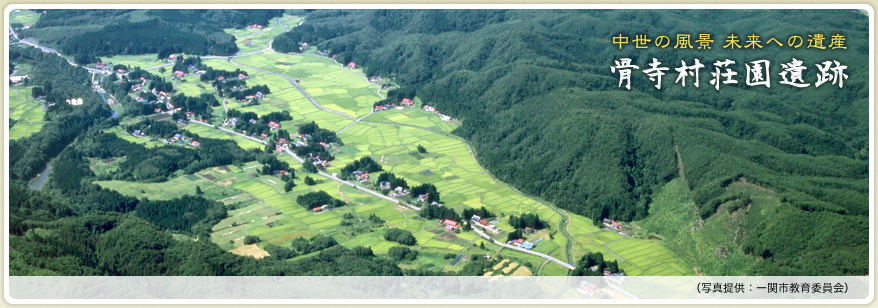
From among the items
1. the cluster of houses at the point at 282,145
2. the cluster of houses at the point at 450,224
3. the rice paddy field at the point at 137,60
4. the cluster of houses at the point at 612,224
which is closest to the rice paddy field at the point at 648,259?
the cluster of houses at the point at 612,224

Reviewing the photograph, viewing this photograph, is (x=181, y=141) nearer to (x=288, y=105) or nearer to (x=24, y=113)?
(x=288, y=105)

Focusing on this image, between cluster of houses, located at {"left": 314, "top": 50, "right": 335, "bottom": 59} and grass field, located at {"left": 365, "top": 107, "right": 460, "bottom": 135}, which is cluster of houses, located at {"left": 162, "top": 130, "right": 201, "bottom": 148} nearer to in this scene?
grass field, located at {"left": 365, "top": 107, "right": 460, "bottom": 135}

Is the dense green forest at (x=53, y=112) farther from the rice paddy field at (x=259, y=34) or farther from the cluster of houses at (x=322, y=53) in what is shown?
the cluster of houses at (x=322, y=53)

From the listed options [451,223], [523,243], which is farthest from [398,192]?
[523,243]

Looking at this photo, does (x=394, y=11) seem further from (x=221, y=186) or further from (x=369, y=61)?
(x=221, y=186)

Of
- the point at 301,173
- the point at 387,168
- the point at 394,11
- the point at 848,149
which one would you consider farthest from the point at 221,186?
the point at 394,11

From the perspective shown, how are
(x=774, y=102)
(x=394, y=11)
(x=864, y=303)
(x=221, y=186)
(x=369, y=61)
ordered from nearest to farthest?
(x=864, y=303) < (x=221, y=186) < (x=774, y=102) < (x=369, y=61) < (x=394, y=11)
